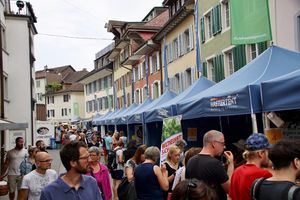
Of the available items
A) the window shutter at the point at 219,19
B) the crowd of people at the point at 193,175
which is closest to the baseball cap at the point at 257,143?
the crowd of people at the point at 193,175

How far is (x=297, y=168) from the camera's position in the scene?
138 inches

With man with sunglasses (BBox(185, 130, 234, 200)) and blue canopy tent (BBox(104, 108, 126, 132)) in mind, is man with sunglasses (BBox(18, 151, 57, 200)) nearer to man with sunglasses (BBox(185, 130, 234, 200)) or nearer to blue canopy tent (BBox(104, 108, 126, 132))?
man with sunglasses (BBox(185, 130, 234, 200))

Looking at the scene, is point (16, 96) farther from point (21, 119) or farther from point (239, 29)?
point (239, 29)

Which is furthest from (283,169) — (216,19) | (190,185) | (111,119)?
(111,119)

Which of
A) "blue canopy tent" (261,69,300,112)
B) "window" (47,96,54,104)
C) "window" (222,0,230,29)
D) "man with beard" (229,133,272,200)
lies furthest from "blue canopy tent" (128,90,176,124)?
"window" (47,96,54,104)

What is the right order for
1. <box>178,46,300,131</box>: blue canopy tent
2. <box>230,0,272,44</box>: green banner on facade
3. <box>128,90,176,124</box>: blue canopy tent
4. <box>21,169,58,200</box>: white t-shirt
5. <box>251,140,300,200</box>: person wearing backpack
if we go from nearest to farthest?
<box>251,140,300,200</box>: person wearing backpack < <box>21,169,58,200</box>: white t-shirt < <box>178,46,300,131</box>: blue canopy tent < <box>230,0,272,44</box>: green banner on facade < <box>128,90,176,124</box>: blue canopy tent

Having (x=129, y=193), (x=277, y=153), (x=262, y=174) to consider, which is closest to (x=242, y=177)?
(x=262, y=174)

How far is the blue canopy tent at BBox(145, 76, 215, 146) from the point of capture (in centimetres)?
1230

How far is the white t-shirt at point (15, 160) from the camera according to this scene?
11.1 metres

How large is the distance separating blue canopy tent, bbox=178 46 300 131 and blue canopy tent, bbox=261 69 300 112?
25cm

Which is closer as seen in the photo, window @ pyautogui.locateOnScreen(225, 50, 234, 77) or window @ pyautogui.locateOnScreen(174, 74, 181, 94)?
window @ pyautogui.locateOnScreen(225, 50, 234, 77)

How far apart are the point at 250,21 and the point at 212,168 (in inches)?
181

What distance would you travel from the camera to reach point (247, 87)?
6969 mm

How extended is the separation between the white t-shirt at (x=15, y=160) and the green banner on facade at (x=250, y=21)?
5.64m
